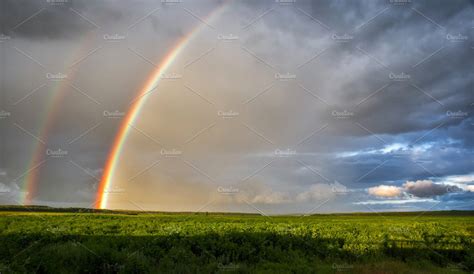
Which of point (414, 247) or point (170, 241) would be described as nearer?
point (170, 241)

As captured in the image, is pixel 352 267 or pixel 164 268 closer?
pixel 164 268

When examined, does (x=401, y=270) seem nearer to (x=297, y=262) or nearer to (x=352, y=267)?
(x=352, y=267)

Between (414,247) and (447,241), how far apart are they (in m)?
2.88

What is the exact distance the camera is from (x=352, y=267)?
12.7 m

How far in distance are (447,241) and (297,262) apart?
10139mm

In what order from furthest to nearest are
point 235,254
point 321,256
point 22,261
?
1. point 321,256
2. point 235,254
3. point 22,261

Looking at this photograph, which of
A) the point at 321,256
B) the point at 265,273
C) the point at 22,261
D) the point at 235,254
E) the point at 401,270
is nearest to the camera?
the point at 265,273

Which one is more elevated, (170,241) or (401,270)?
(170,241)

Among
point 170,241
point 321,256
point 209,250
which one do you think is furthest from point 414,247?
point 170,241

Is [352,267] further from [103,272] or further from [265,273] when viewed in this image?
[103,272]

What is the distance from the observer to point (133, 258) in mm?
12078

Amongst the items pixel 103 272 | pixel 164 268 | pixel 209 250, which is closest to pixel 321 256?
pixel 209 250

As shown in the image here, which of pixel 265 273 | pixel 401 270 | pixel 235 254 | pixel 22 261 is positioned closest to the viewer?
pixel 265 273

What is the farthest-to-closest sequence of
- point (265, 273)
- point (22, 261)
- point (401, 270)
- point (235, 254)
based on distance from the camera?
point (235, 254)
point (401, 270)
point (22, 261)
point (265, 273)
